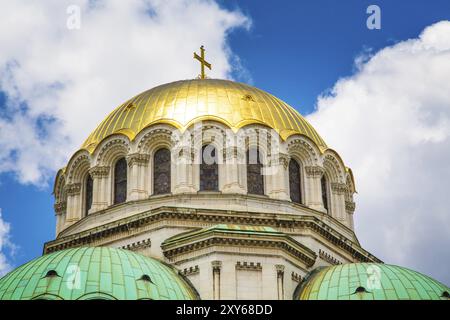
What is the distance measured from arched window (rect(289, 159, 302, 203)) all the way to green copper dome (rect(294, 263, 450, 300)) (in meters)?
6.13

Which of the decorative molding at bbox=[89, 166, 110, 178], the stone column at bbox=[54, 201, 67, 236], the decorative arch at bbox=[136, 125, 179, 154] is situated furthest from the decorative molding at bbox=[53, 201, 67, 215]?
the decorative arch at bbox=[136, 125, 179, 154]

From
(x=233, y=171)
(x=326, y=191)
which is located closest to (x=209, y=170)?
(x=233, y=171)

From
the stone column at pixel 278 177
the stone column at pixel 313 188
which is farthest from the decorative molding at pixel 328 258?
the stone column at pixel 278 177

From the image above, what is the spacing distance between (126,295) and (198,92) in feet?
44.6

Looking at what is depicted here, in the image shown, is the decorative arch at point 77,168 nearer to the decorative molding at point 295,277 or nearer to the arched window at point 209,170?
the arched window at point 209,170

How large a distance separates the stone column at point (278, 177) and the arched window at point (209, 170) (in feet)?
6.77

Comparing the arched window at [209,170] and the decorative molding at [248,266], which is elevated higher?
the arched window at [209,170]

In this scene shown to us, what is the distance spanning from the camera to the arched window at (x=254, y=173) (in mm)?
41125

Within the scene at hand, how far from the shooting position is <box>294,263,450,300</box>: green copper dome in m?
34.0

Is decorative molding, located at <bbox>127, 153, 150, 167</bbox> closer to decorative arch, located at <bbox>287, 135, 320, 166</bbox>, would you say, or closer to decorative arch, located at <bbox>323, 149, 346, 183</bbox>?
decorative arch, located at <bbox>287, 135, 320, 166</bbox>

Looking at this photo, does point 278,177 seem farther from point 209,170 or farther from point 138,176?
point 138,176
